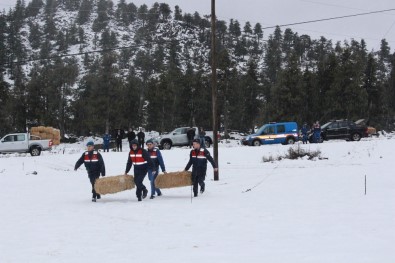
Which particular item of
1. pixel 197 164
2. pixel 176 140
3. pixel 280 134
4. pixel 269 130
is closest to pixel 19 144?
pixel 176 140

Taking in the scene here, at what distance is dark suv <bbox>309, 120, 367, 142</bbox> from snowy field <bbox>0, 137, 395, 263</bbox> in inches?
612

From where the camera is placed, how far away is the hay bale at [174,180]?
531 inches

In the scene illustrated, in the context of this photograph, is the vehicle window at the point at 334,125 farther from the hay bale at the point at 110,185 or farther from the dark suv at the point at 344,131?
the hay bale at the point at 110,185

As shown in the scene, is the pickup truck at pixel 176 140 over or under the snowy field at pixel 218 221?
over

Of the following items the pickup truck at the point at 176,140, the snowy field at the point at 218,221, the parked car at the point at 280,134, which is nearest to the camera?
the snowy field at the point at 218,221

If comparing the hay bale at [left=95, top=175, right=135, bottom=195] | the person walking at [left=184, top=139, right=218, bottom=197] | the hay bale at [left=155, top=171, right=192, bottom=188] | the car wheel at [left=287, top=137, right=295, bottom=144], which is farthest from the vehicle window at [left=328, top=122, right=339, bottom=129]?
the hay bale at [left=95, top=175, right=135, bottom=195]

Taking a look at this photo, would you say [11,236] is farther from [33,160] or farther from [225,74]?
[225,74]

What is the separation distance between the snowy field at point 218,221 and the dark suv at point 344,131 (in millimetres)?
15554

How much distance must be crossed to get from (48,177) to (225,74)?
135 ft

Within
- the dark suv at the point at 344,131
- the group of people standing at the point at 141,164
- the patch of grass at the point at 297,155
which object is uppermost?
the dark suv at the point at 344,131

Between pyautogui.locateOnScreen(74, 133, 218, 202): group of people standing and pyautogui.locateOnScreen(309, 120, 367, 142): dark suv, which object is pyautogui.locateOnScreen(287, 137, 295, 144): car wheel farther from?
pyautogui.locateOnScreen(74, 133, 218, 202): group of people standing

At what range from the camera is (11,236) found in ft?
28.2

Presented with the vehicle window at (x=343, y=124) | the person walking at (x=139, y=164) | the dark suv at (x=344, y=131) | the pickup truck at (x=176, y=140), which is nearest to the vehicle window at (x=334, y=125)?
the dark suv at (x=344, y=131)

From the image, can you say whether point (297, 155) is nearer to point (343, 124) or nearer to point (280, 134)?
point (280, 134)
